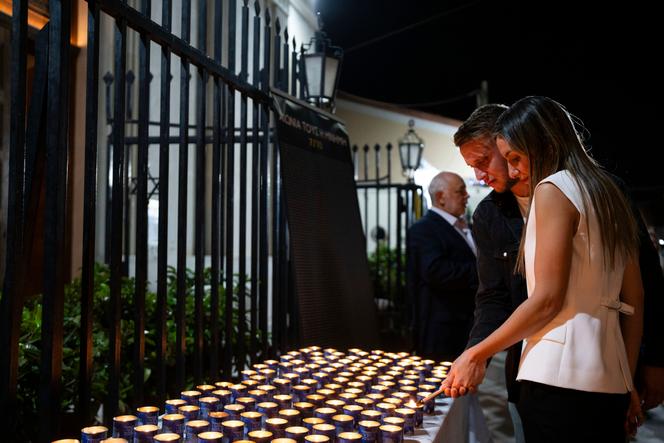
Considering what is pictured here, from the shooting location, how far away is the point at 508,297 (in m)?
2.76

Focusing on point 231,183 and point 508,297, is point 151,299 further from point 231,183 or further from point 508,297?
point 508,297

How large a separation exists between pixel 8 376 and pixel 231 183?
1.65 meters

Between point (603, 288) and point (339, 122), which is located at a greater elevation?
point (339, 122)

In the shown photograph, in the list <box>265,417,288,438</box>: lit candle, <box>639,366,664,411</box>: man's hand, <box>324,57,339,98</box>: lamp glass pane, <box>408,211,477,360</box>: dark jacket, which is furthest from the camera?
<box>324,57,339,98</box>: lamp glass pane

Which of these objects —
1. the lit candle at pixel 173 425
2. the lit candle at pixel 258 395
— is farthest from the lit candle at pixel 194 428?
the lit candle at pixel 258 395

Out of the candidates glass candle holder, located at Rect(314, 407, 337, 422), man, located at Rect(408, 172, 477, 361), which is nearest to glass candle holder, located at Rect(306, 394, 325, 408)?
glass candle holder, located at Rect(314, 407, 337, 422)

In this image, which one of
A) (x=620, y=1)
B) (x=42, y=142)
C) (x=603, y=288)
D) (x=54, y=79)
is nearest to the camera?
(x=603, y=288)

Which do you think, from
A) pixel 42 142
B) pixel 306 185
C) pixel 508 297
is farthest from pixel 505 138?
pixel 306 185

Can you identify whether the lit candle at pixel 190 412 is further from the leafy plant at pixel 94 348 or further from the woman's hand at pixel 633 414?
the woman's hand at pixel 633 414

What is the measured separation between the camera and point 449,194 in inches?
201

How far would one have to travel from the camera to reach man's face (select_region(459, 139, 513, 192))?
2771mm

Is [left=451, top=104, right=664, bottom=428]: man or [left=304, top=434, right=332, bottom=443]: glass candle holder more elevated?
[left=451, top=104, right=664, bottom=428]: man

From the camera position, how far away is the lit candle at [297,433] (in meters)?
1.68

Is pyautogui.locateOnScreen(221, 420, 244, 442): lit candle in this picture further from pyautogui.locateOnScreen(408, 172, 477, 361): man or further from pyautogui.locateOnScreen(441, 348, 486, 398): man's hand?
pyautogui.locateOnScreen(408, 172, 477, 361): man
